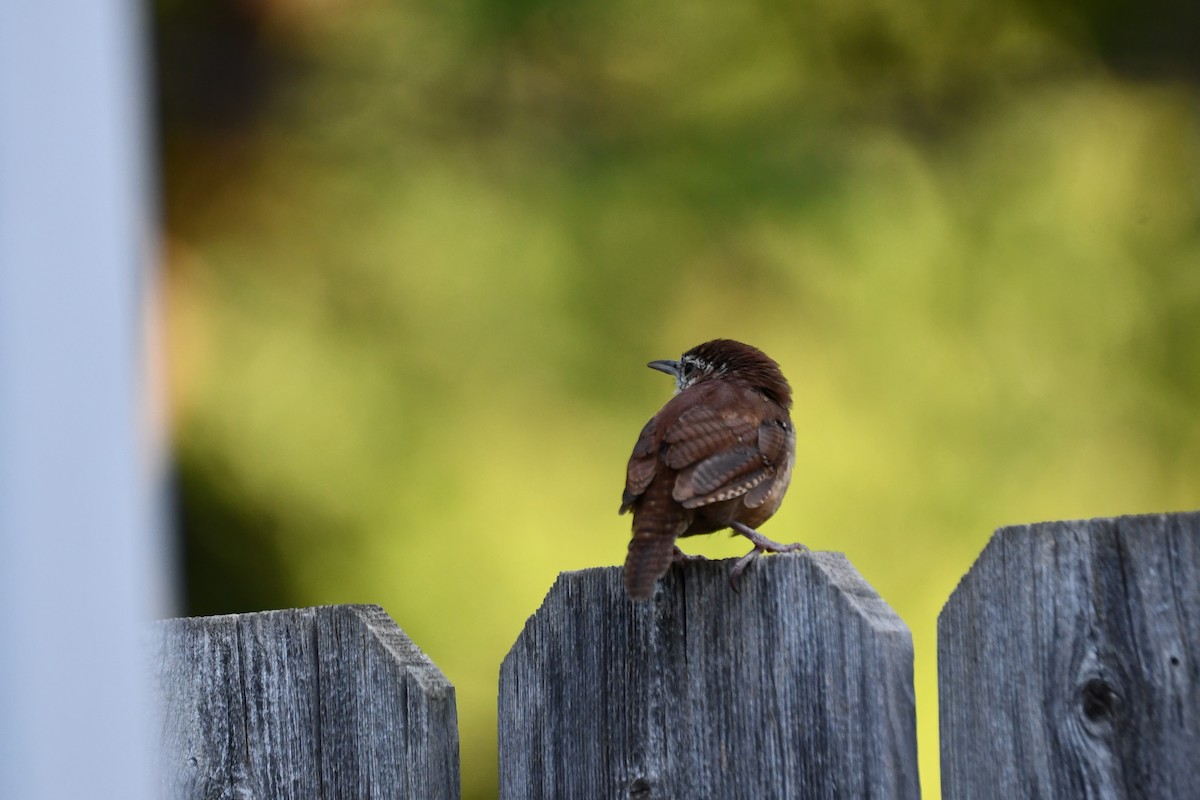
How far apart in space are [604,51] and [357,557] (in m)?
1.85

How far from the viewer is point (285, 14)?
4.24 meters

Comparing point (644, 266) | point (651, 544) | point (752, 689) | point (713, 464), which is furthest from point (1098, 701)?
point (644, 266)

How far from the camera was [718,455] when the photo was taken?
2.71 meters

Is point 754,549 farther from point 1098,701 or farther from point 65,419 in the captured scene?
point 65,419

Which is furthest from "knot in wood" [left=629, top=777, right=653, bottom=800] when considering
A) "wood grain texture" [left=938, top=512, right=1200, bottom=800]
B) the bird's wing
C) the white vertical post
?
the white vertical post

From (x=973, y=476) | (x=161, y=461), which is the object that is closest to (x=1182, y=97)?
(x=973, y=476)

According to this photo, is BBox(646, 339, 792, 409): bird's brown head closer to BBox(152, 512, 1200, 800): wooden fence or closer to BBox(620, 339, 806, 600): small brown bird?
BBox(620, 339, 806, 600): small brown bird

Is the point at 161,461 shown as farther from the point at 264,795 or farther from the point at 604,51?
the point at 604,51

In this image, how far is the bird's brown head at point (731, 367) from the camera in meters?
3.23

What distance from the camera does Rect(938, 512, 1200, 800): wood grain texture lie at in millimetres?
1616

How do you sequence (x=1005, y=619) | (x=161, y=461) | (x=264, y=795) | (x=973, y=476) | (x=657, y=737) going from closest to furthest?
(x=1005, y=619) < (x=657, y=737) < (x=264, y=795) < (x=161, y=461) < (x=973, y=476)

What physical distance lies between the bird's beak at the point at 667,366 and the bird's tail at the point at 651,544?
132 centimetres

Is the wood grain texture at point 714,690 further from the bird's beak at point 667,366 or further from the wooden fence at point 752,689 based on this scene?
the bird's beak at point 667,366

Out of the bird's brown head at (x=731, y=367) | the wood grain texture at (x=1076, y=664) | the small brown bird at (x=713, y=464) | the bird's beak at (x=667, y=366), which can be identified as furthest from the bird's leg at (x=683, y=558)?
the bird's beak at (x=667, y=366)
